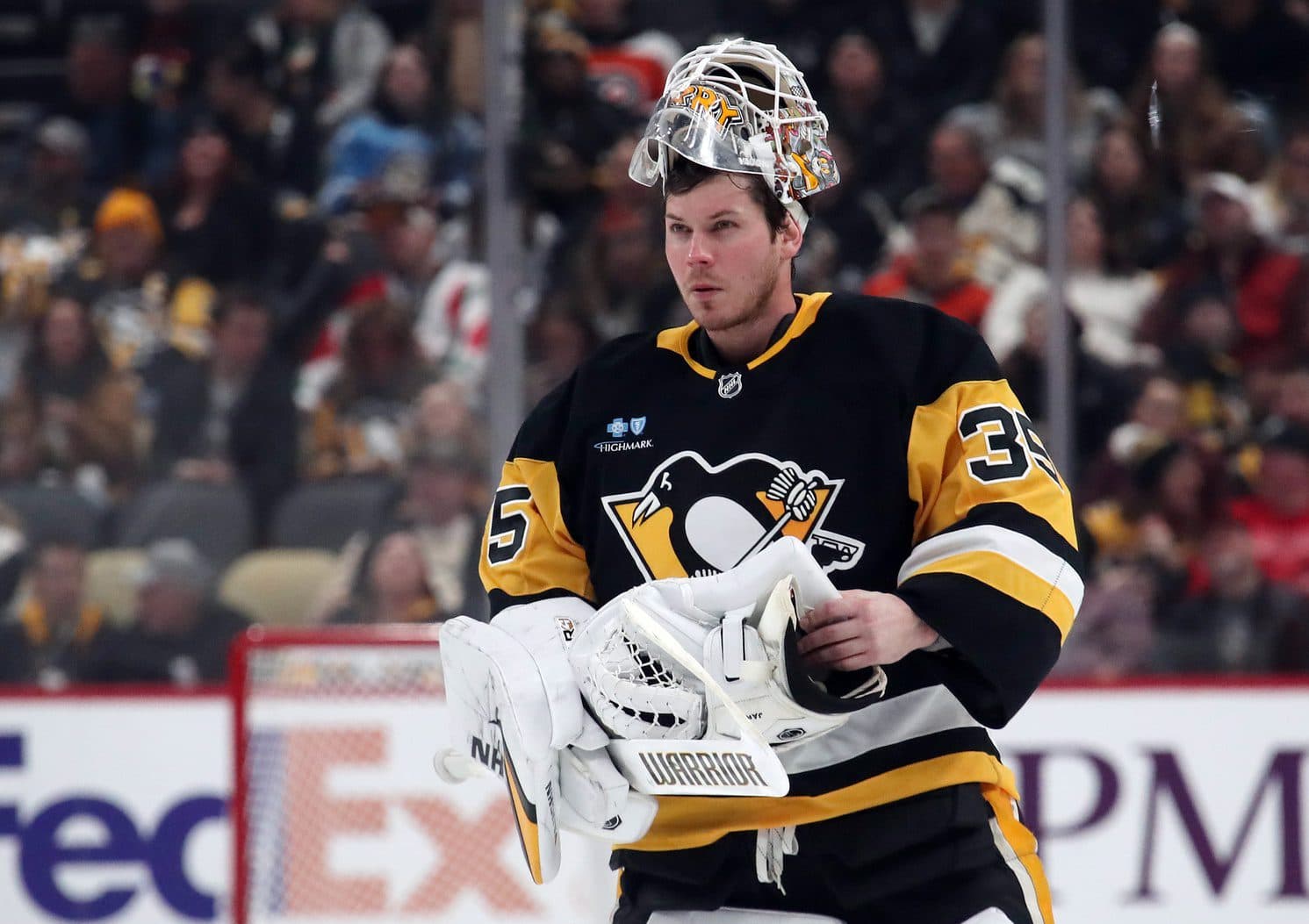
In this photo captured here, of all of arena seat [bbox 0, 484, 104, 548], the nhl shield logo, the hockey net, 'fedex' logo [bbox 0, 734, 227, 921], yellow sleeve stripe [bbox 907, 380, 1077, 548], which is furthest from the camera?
arena seat [bbox 0, 484, 104, 548]

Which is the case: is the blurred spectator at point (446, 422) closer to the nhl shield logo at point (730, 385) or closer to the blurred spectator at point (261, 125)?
the blurred spectator at point (261, 125)

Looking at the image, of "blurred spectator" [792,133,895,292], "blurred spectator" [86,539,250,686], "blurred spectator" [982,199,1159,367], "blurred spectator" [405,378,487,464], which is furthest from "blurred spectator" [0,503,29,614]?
"blurred spectator" [982,199,1159,367]

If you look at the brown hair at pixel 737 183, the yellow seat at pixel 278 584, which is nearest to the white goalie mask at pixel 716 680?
the brown hair at pixel 737 183

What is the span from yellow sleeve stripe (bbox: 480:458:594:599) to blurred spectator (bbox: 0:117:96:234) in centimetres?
321

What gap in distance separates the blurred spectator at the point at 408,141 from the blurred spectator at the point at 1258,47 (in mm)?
1730

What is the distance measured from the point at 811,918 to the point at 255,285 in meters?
3.19

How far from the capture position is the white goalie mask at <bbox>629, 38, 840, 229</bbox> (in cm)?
166

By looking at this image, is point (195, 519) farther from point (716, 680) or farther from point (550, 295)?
point (716, 680)

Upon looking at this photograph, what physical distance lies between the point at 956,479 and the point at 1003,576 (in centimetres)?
11

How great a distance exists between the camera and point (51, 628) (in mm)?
4191

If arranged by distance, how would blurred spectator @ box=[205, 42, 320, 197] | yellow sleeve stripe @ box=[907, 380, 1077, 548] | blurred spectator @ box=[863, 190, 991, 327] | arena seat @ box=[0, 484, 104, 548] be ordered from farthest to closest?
blurred spectator @ box=[205, 42, 320, 197], arena seat @ box=[0, 484, 104, 548], blurred spectator @ box=[863, 190, 991, 327], yellow sleeve stripe @ box=[907, 380, 1077, 548]

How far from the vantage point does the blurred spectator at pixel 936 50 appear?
4164 millimetres

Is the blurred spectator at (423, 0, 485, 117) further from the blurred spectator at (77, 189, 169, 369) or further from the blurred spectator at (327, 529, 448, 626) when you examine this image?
the blurred spectator at (327, 529, 448, 626)

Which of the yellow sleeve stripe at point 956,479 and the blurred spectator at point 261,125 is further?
the blurred spectator at point 261,125
